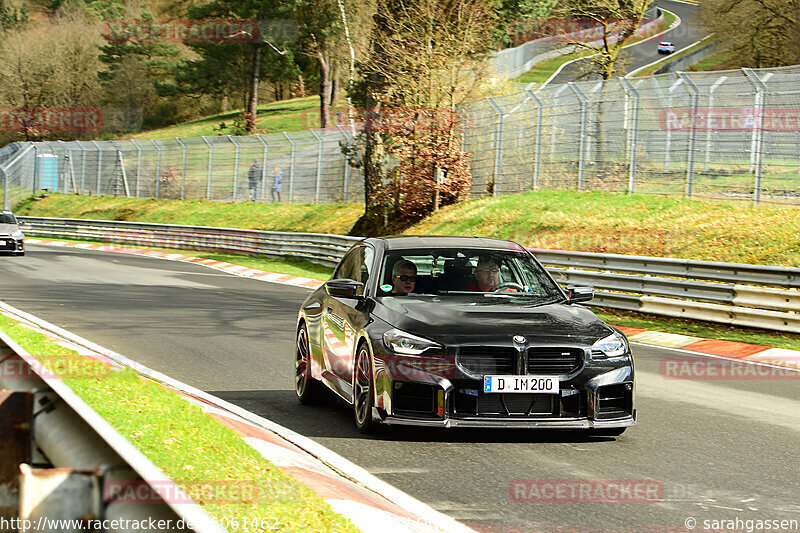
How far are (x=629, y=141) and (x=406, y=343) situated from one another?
18.8 m

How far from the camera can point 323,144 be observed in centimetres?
3994

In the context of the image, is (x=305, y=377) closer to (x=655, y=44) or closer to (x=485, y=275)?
(x=485, y=275)

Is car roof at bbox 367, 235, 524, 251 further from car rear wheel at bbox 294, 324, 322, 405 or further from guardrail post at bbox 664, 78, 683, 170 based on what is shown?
guardrail post at bbox 664, 78, 683, 170

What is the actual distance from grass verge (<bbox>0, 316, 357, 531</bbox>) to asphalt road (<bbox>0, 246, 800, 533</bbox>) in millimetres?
906

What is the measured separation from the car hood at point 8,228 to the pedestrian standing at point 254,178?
13778mm

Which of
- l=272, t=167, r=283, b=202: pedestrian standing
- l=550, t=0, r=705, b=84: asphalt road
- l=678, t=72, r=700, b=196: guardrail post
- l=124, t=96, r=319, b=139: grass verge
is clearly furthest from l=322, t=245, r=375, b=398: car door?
l=124, t=96, r=319, b=139: grass verge

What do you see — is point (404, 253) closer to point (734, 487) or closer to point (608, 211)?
point (734, 487)

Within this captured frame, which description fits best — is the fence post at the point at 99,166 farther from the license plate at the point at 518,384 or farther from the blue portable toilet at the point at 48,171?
the license plate at the point at 518,384

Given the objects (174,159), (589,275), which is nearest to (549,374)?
(589,275)

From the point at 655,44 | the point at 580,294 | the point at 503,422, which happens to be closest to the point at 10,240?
the point at 580,294

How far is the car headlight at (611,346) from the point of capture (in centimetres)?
726

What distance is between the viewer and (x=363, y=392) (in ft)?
24.8

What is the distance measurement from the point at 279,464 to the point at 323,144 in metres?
34.4

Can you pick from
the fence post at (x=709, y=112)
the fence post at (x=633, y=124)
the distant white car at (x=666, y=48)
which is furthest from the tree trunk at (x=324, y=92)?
the fence post at (x=709, y=112)
